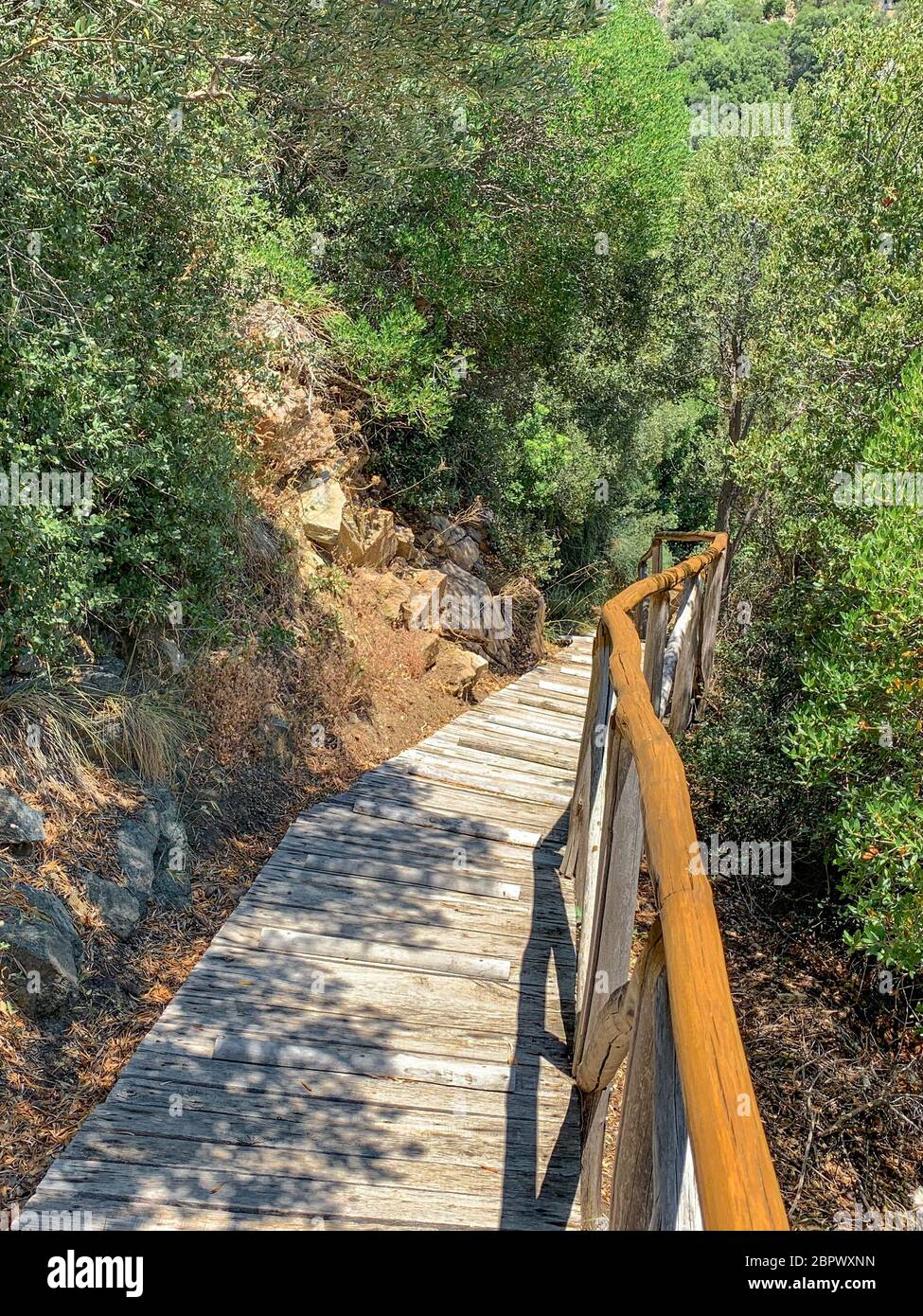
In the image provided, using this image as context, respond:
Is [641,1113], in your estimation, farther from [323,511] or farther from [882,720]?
[323,511]

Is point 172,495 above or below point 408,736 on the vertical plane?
above

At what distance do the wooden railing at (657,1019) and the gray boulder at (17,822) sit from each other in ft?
8.67

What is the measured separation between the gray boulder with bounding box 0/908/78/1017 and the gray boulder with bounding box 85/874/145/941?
1.63ft

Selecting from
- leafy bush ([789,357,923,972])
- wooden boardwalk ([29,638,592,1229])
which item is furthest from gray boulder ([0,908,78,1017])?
leafy bush ([789,357,923,972])

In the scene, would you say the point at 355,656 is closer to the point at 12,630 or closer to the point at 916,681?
the point at 12,630

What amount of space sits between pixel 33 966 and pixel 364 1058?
1547mm

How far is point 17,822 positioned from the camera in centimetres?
484

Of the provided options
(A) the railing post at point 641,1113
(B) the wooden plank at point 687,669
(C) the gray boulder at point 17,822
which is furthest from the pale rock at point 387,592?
(A) the railing post at point 641,1113

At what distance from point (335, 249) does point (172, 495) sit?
18.7ft

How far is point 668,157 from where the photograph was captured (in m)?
15.6

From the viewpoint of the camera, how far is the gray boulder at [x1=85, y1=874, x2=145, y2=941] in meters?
5.10

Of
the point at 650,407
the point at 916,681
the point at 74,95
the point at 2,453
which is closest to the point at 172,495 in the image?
the point at 2,453

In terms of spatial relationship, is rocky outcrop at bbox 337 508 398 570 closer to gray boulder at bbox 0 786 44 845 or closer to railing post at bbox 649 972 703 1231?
gray boulder at bbox 0 786 44 845

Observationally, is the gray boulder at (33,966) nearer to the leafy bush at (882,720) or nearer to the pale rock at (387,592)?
the leafy bush at (882,720)
